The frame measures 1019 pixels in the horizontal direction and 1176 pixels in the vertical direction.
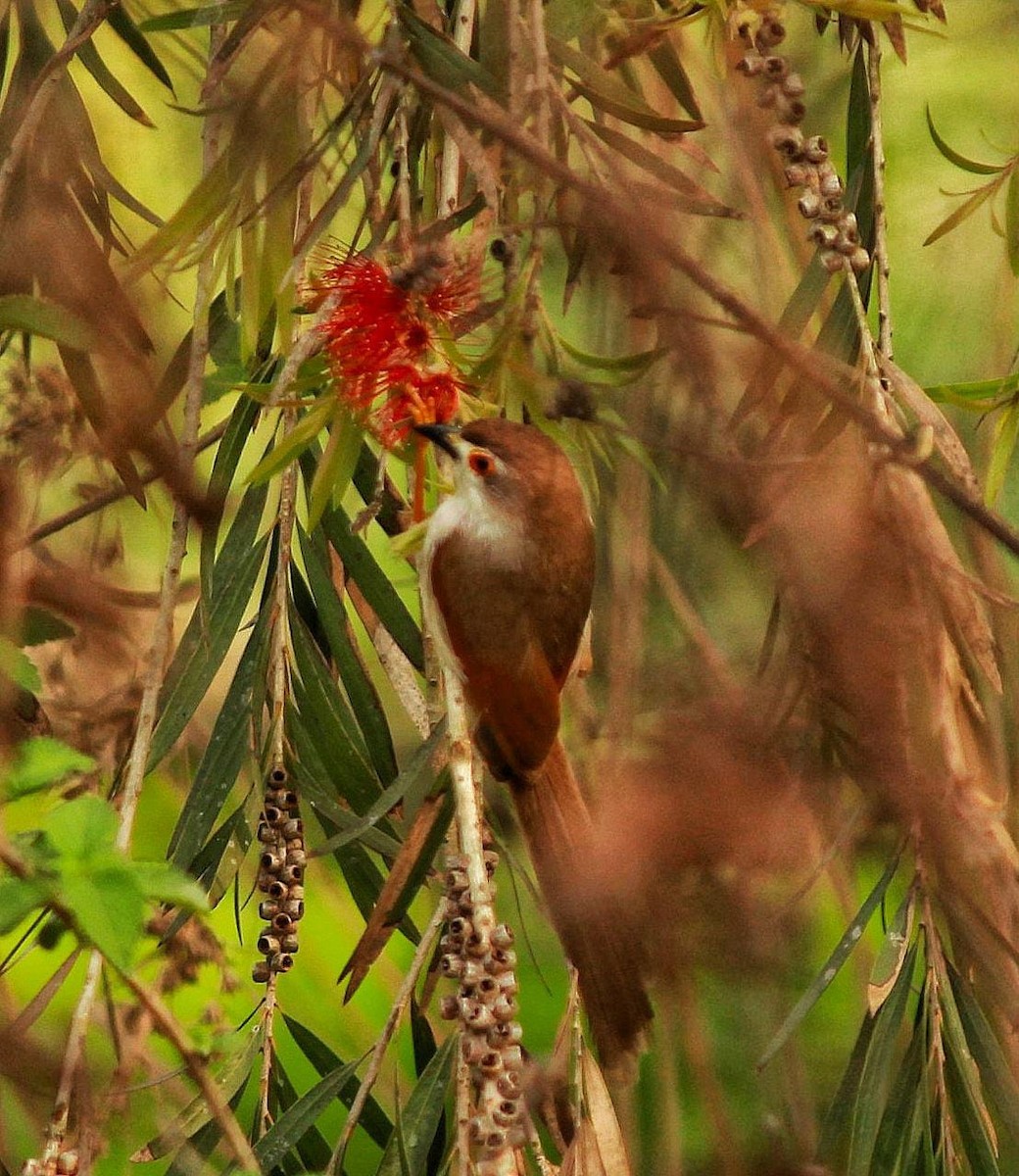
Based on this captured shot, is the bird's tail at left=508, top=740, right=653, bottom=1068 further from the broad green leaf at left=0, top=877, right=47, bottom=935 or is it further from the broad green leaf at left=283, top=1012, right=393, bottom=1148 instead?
the broad green leaf at left=0, top=877, right=47, bottom=935

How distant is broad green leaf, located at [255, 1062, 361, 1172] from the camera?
1.71 meters

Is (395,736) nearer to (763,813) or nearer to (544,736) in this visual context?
(544,736)

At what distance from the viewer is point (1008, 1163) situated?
2.04 metres

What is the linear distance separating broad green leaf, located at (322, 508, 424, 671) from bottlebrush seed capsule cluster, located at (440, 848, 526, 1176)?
70 cm

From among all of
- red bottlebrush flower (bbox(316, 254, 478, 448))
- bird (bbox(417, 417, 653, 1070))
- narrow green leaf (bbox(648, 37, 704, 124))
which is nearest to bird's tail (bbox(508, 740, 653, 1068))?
bird (bbox(417, 417, 653, 1070))

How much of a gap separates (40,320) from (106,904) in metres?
0.68

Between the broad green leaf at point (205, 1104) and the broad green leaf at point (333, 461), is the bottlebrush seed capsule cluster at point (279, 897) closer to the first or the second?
the broad green leaf at point (205, 1104)

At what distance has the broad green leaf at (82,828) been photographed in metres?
0.96

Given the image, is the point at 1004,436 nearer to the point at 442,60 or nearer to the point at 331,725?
the point at 442,60

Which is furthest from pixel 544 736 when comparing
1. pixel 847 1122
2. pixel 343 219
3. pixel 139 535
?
pixel 139 535

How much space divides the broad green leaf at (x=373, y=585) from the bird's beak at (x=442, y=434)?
0.19 m

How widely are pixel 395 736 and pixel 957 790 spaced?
1.90 metres

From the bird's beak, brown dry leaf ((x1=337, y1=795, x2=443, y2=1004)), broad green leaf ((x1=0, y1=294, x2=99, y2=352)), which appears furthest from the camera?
the bird's beak

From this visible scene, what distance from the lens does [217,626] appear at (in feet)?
6.11
